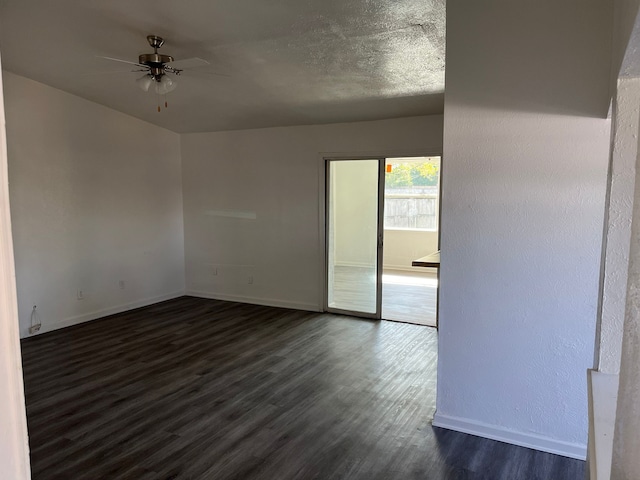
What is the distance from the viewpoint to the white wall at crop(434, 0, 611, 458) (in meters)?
2.49

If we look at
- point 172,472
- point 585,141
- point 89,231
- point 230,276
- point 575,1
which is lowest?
point 172,472

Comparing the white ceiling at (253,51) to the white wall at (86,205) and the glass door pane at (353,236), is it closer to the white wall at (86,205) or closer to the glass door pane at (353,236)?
the white wall at (86,205)

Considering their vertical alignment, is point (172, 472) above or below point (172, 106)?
below

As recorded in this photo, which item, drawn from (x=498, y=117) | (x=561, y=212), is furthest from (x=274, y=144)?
(x=561, y=212)

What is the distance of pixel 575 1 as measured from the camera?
7.93 feet

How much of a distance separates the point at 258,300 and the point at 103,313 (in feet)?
6.91

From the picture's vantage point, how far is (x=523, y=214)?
266cm

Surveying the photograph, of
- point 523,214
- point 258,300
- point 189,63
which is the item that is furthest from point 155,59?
point 258,300

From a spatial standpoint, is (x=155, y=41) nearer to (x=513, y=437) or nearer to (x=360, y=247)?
(x=360, y=247)

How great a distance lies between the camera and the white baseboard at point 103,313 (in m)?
5.08

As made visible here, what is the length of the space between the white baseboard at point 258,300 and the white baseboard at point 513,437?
3170 millimetres

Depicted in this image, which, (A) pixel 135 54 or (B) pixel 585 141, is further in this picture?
(A) pixel 135 54

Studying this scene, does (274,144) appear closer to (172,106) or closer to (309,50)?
(172,106)

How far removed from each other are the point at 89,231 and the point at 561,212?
5.30m
